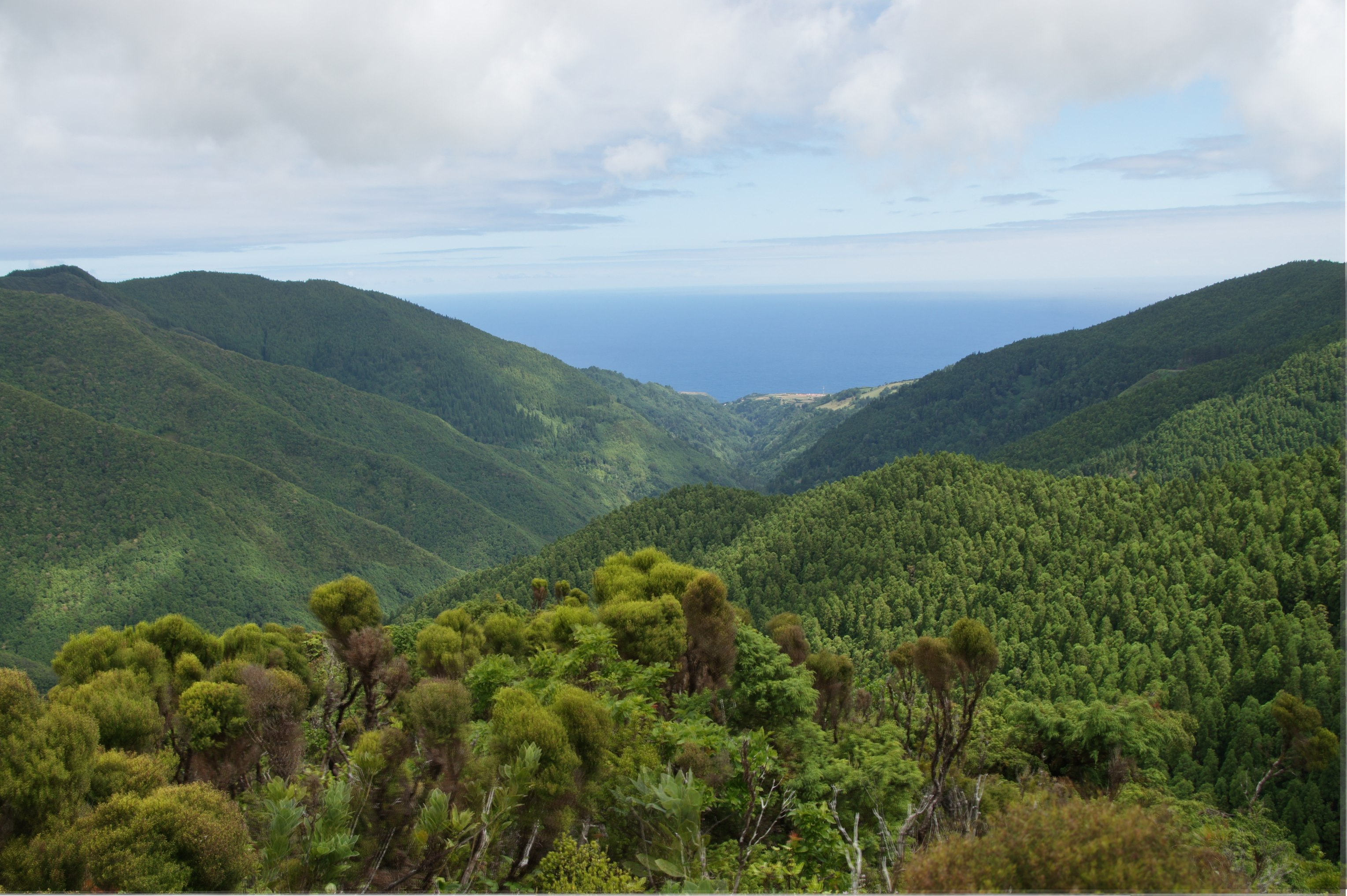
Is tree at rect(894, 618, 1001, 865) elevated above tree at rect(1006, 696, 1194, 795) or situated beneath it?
elevated above

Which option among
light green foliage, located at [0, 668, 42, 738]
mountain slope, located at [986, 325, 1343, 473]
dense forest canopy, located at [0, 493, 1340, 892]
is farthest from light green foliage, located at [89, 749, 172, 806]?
mountain slope, located at [986, 325, 1343, 473]

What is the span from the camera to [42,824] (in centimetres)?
1571

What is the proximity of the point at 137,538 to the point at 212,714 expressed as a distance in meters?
155

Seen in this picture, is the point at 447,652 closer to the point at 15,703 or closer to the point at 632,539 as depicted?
the point at 15,703

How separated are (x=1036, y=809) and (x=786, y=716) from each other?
→ 45.6 ft

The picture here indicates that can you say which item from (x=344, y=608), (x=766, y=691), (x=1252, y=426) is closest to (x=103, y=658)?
(x=344, y=608)

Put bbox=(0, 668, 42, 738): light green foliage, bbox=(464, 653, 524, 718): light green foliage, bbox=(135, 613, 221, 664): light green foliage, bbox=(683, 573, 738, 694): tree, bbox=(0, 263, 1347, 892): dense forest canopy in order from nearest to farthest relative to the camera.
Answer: bbox=(0, 263, 1347, 892): dense forest canopy
bbox=(0, 668, 42, 738): light green foliage
bbox=(683, 573, 738, 694): tree
bbox=(464, 653, 524, 718): light green foliage
bbox=(135, 613, 221, 664): light green foliage

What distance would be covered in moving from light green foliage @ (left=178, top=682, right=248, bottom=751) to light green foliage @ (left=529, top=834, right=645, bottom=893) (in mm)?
12613

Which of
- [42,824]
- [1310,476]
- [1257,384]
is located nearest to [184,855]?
[42,824]

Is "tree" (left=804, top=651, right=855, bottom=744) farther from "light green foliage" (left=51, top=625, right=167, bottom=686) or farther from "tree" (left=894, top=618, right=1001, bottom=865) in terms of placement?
"light green foliage" (left=51, top=625, right=167, bottom=686)

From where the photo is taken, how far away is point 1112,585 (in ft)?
216

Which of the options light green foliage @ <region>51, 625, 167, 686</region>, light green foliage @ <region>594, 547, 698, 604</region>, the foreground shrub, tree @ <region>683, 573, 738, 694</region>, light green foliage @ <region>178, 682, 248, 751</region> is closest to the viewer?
the foreground shrub

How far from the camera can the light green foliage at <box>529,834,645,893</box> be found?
14.1m

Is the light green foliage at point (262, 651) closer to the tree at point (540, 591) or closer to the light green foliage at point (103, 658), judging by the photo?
the light green foliage at point (103, 658)
